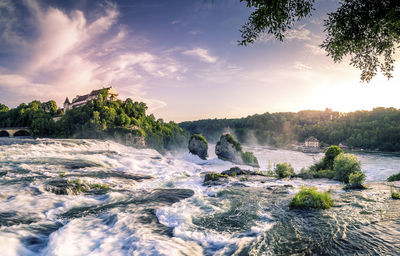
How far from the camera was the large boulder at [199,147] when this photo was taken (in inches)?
2215

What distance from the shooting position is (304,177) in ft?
67.4

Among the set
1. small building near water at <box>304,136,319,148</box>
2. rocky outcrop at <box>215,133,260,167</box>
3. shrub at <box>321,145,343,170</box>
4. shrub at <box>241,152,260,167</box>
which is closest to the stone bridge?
rocky outcrop at <box>215,133,260,167</box>

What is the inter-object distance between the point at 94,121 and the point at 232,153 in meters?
43.0

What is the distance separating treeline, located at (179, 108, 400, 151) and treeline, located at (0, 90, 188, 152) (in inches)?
1492

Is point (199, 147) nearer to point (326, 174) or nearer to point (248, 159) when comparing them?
point (248, 159)

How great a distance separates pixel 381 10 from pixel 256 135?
130 metres

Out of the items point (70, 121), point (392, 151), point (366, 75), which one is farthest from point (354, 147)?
point (70, 121)

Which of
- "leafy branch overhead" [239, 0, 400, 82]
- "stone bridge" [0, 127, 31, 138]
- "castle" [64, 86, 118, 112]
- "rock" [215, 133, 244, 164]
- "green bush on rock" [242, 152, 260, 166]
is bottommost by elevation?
"green bush on rock" [242, 152, 260, 166]

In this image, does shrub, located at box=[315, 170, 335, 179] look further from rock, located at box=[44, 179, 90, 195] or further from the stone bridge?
the stone bridge

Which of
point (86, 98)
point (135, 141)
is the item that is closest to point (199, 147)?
point (135, 141)

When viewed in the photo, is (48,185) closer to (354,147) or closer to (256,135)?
(354,147)

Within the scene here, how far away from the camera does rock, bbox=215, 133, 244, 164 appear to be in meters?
50.7

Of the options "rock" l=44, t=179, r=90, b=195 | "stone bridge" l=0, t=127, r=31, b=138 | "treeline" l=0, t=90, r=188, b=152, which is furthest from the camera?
"treeline" l=0, t=90, r=188, b=152

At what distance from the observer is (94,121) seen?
6066cm
